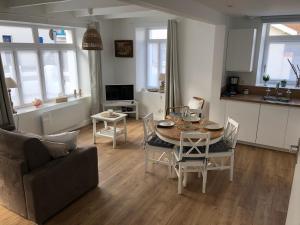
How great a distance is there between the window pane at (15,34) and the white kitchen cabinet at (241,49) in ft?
12.7

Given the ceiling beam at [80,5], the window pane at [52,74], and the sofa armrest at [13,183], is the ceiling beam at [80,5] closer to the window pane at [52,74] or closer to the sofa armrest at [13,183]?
the window pane at [52,74]

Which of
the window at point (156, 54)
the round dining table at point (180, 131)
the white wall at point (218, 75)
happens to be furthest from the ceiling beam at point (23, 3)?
the window at point (156, 54)

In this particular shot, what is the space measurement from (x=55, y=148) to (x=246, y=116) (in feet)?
11.3

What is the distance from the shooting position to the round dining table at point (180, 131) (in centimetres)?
314

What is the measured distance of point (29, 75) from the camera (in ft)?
15.7

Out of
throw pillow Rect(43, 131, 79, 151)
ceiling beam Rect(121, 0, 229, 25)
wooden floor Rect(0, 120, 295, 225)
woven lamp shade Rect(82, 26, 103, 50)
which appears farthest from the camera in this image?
woven lamp shade Rect(82, 26, 103, 50)

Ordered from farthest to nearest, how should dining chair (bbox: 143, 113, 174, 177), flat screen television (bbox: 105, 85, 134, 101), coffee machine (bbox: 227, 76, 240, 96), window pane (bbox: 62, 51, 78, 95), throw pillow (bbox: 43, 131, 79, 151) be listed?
flat screen television (bbox: 105, 85, 134, 101)
window pane (bbox: 62, 51, 78, 95)
coffee machine (bbox: 227, 76, 240, 96)
dining chair (bbox: 143, 113, 174, 177)
throw pillow (bbox: 43, 131, 79, 151)

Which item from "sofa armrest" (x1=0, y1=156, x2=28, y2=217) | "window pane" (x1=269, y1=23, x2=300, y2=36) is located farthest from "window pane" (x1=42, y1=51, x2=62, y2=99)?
"window pane" (x1=269, y1=23, x2=300, y2=36)

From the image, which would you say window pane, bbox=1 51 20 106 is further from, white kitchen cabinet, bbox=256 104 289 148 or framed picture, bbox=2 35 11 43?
white kitchen cabinet, bbox=256 104 289 148

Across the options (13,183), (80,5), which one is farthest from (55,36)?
Result: (13,183)

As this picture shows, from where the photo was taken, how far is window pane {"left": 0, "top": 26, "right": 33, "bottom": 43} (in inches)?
168

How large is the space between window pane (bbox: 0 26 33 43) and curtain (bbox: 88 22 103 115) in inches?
53.9

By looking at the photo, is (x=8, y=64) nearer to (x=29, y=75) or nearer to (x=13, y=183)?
(x=29, y=75)

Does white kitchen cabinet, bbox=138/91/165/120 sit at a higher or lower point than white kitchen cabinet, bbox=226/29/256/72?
lower
